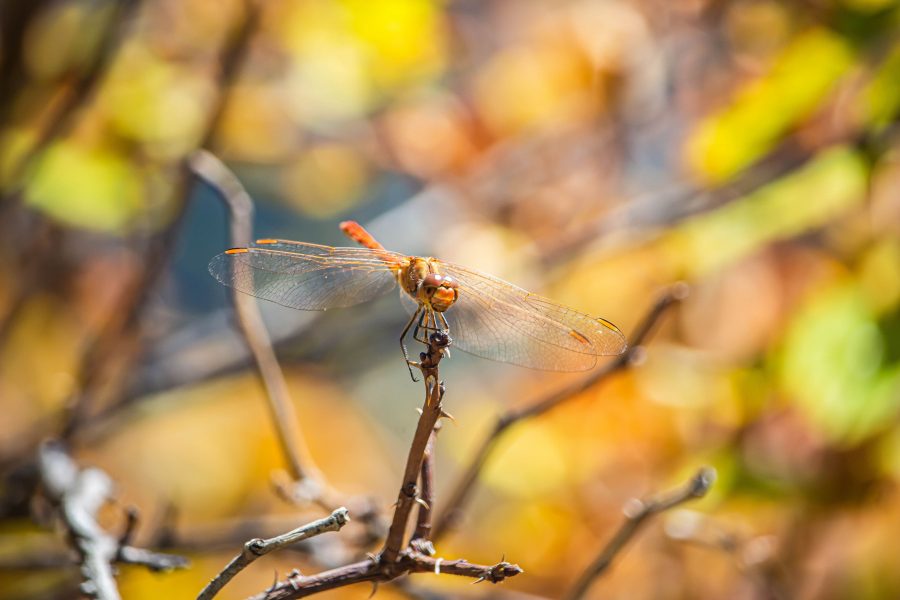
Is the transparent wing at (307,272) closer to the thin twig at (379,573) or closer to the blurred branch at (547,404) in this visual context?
the blurred branch at (547,404)

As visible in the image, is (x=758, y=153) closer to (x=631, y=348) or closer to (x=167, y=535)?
(x=631, y=348)

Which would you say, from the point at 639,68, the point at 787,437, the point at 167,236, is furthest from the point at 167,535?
the point at 639,68

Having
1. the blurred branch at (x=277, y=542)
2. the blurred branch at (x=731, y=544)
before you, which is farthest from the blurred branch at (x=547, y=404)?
the blurred branch at (x=277, y=542)

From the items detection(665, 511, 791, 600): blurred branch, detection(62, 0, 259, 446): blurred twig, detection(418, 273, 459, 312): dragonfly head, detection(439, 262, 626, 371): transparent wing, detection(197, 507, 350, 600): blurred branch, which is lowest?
detection(197, 507, 350, 600): blurred branch

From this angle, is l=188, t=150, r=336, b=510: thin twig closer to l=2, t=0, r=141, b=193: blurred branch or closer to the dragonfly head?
the dragonfly head

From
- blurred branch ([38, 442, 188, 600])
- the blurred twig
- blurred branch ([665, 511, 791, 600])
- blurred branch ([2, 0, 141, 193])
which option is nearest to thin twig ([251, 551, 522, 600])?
blurred branch ([38, 442, 188, 600])
